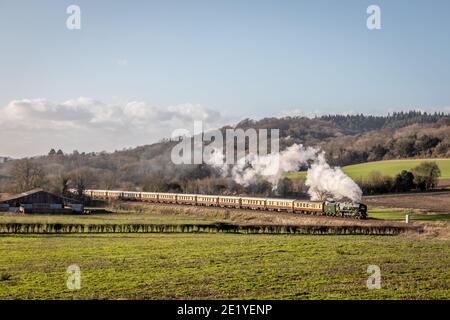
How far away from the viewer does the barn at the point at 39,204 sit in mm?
74875

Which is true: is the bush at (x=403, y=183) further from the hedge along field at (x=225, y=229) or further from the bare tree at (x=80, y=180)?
the bare tree at (x=80, y=180)

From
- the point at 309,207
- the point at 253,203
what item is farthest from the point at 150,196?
the point at 309,207

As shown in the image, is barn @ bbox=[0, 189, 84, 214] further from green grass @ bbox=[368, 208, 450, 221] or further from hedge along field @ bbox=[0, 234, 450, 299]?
green grass @ bbox=[368, 208, 450, 221]

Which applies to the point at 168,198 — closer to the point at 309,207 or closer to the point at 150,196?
the point at 150,196

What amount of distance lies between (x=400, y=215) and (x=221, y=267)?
42.0 metres

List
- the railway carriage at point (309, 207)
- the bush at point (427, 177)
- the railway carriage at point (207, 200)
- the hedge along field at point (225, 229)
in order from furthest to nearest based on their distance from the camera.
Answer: the bush at point (427, 177), the railway carriage at point (207, 200), the railway carriage at point (309, 207), the hedge along field at point (225, 229)

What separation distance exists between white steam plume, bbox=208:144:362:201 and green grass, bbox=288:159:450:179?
35.7 feet

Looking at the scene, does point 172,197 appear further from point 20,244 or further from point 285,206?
point 20,244

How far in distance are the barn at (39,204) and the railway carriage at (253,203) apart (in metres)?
24.3

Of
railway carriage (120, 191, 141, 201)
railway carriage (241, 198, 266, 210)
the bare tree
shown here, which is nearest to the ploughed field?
railway carriage (241, 198, 266, 210)

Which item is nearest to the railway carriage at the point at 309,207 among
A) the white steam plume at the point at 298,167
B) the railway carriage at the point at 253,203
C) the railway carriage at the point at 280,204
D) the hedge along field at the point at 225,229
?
the railway carriage at the point at 280,204

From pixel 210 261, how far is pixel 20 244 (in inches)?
608

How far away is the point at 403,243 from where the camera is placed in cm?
3725

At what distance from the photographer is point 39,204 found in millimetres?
78250
